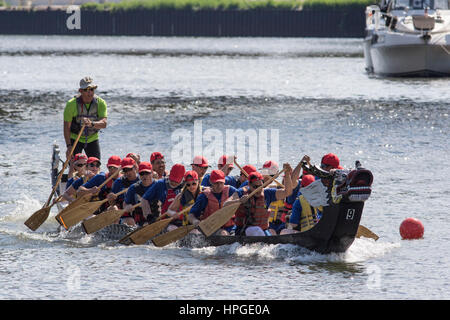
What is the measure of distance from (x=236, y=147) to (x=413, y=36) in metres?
18.3

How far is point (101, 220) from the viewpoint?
1784 cm

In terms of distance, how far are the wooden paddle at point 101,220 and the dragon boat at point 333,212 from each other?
2.08 metres

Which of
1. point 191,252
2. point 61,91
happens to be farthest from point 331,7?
point 191,252

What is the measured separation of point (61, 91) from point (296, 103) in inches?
545

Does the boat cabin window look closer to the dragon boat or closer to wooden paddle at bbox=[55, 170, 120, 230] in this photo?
wooden paddle at bbox=[55, 170, 120, 230]

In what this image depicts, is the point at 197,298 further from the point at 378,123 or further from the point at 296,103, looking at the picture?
the point at 296,103

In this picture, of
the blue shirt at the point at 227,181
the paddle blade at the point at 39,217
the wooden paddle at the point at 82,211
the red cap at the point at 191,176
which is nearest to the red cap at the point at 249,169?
the blue shirt at the point at 227,181

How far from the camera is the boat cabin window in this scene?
4941 centimetres

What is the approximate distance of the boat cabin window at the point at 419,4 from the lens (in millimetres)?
49406

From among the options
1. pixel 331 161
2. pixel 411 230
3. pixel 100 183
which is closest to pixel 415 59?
pixel 411 230

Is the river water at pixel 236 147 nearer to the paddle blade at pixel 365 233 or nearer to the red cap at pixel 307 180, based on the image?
the paddle blade at pixel 365 233

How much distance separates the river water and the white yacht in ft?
4.79

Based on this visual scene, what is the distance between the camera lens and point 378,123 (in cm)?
3828

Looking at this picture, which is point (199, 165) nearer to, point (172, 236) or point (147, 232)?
point (172, 236)
